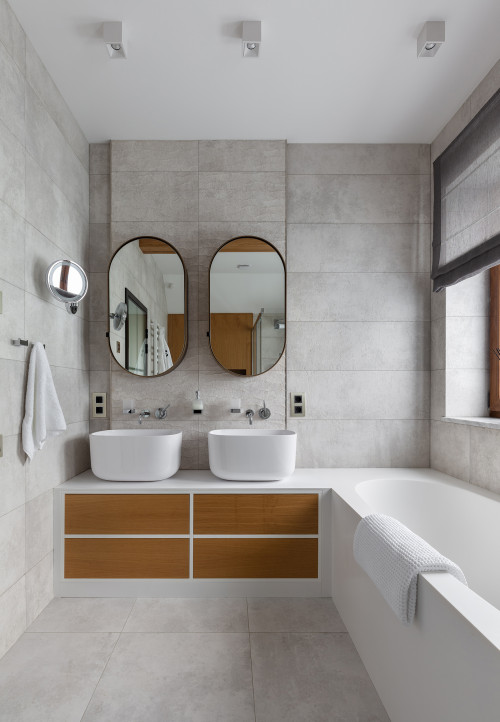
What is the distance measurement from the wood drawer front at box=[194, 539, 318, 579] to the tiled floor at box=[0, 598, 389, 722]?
12 cm

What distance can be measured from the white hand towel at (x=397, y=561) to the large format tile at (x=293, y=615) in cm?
63

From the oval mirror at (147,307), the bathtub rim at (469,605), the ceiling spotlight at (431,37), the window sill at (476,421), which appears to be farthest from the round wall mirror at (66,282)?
the window sill at (476,421)

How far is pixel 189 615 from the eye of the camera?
2268 mm

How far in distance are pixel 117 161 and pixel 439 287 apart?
2.00m

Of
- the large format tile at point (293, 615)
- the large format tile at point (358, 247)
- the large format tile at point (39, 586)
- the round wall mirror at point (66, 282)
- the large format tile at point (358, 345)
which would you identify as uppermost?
the large format tile at point (358, 247)

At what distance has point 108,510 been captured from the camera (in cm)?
244

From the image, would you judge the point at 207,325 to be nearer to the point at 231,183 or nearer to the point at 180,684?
the point at 231,183

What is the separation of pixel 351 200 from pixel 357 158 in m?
0.26

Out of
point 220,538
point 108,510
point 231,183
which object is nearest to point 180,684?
point 220,538

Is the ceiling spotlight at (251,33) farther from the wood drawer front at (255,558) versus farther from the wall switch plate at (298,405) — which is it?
the wood drawer front at (255,558)

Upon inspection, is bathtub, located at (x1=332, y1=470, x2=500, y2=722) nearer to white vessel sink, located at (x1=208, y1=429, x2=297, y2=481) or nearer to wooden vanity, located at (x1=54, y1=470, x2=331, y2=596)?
wooden vanity, located at (x1=54, y1=470, x2=331, y2=596)

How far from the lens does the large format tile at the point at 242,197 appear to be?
116 inches

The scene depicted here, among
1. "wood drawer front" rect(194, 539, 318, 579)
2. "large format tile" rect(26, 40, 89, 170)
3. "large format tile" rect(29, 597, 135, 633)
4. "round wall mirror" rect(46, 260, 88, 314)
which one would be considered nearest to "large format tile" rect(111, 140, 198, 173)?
"large format tile" rect(26, 40, 89, 170)

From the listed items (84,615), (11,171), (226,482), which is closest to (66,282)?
(11,171)
